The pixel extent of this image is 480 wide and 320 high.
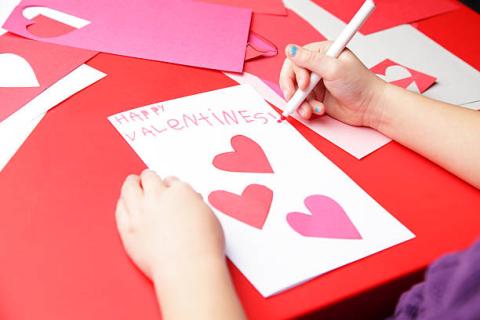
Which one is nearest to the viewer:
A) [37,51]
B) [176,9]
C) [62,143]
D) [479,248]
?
[479,248]

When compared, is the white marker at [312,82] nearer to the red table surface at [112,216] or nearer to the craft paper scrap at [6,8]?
the red table surface at [112,216]

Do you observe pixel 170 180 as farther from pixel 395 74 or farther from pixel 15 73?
pixel 395 74

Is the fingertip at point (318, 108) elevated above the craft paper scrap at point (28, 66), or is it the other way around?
the fingertip at point (318, 108)

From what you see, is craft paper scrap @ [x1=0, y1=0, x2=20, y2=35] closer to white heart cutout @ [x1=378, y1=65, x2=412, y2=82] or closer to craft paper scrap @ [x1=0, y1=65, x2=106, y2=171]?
craft paper scrap @ [x1=0, y1=65, x2=106, y2=171]

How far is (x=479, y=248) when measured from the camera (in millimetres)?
457

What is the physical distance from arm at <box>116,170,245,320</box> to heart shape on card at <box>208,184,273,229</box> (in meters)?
0.04

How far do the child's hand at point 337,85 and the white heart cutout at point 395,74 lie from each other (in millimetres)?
82

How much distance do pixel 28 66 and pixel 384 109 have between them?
0.51 m

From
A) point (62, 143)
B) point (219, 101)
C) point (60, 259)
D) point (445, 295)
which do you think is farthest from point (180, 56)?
point (445, 295)

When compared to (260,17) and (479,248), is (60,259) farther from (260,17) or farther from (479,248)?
(260,17)

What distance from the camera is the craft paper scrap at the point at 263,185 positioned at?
1.81ft

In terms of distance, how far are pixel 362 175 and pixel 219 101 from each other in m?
0.22

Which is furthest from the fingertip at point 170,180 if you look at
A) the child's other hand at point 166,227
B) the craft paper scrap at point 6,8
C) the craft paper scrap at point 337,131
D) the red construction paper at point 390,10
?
the red construction paper at point 390,10

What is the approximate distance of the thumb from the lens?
732 mm
